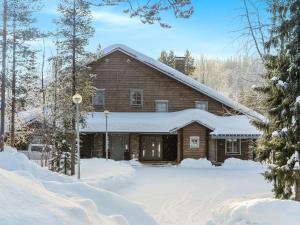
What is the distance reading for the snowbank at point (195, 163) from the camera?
1369 inches

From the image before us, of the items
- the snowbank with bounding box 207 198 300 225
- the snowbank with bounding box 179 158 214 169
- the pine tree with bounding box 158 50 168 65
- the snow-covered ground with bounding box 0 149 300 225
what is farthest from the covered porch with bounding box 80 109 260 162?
the pine tree with bounding box 158 50 168 65

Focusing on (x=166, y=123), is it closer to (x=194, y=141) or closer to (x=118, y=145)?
(x=194, y=141)

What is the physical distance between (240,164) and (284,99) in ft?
68.2

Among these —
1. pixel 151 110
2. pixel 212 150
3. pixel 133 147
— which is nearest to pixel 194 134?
pixel 212 150

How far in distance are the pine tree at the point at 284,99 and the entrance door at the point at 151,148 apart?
2245 cm

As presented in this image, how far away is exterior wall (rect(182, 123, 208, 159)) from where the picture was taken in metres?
36.3

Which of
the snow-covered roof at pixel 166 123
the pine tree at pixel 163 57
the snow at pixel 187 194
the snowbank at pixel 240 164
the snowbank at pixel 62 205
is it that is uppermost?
the pine tree at pixel 163 57

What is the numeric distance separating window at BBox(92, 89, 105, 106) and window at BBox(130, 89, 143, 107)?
233cm

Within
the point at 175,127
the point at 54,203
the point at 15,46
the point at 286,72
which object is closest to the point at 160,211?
the point at 286,72

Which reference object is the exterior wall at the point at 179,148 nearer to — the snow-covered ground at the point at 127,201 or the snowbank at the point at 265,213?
the snow-covered ground at the point at 127,201

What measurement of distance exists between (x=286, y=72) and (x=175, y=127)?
20.5 meters

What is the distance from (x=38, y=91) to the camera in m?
34.8

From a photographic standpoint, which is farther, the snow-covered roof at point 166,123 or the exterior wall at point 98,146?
the exterior wall at point 98,146

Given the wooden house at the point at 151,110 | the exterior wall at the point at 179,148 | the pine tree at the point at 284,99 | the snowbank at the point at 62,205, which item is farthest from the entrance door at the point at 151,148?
the snowbank at the point at 62,205
